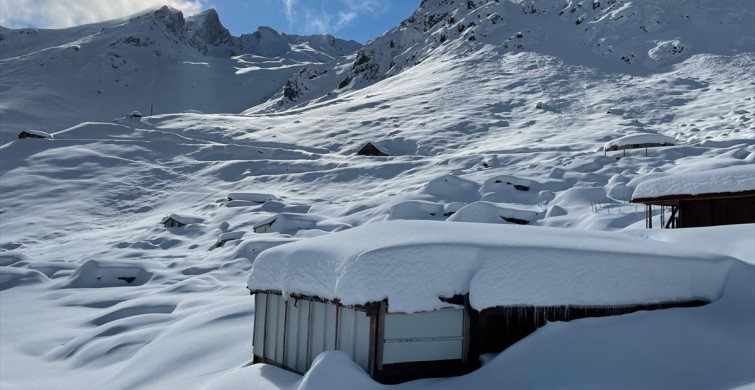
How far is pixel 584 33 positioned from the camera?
268 feet

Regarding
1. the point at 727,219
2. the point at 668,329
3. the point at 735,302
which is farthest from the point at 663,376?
the point at 727,219

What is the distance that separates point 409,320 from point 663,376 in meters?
3.28

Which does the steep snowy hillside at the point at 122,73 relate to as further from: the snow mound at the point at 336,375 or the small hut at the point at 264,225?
the snow mound at the point at 336,375

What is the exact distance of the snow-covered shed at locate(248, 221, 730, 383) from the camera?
29.5 ft

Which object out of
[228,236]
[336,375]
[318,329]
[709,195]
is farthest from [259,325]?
[228,236]

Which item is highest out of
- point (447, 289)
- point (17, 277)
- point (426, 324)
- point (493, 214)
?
point (493, 214)

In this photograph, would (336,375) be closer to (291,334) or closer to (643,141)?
(291,334)

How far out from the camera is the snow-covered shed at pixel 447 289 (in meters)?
9.00

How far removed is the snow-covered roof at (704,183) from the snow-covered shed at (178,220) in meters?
25.0

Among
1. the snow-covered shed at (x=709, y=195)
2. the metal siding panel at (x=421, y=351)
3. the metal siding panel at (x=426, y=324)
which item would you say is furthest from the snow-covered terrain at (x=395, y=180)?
the metal siding panel at (x=426, y=324)

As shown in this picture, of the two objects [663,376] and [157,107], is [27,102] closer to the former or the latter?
[157,107]

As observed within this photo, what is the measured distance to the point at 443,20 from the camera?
105m

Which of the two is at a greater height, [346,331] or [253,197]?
[253,197]

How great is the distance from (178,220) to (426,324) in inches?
1198
